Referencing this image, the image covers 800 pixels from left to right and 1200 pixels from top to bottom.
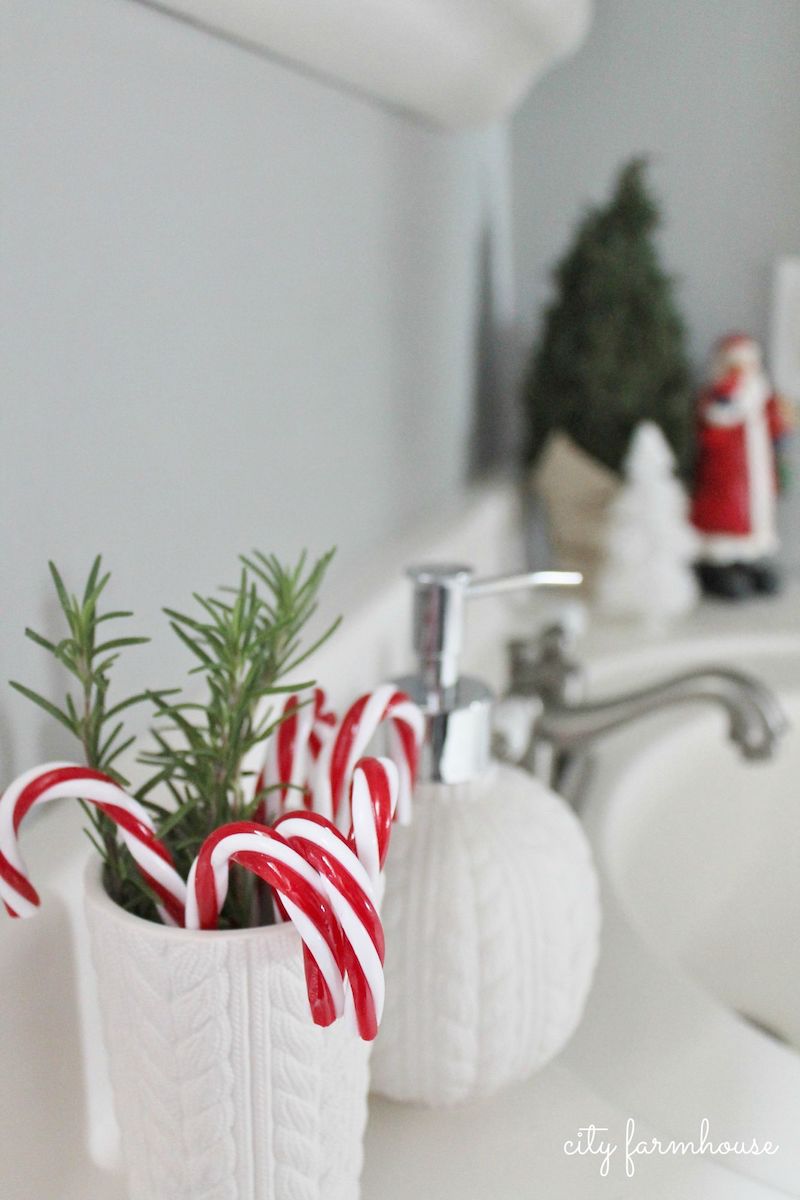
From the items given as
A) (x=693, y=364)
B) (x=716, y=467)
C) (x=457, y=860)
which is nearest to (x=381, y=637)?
(x=457, y=860)

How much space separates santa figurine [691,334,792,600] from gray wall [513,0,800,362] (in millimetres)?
87

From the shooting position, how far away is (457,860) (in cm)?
39

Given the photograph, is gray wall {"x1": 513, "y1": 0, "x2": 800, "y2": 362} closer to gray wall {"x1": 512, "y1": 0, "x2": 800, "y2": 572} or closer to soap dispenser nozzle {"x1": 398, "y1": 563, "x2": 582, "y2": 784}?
gray wall {"x1": 512, "y1": 0, "x2": 800, "y2": 572}

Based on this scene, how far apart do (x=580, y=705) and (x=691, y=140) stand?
2.14ft

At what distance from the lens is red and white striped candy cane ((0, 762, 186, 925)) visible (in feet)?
0.96

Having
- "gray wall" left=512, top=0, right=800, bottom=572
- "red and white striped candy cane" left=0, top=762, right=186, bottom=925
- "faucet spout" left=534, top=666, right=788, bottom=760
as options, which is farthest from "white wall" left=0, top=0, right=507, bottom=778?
"gray wall" left=512, top=0, right=800, bottom=572

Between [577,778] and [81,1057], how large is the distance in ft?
1.20

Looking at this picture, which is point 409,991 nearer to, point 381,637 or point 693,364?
point 381,637

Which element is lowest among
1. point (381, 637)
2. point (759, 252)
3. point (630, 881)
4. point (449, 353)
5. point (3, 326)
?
point (630, 881)

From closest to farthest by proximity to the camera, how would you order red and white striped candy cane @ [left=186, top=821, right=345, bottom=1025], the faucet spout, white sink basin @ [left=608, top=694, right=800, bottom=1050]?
red and white striped candy cane @ [left=186, top=821, right=345, bottom=1025]
the faucet spout
white sink basin @ [left=608, top=694, right=800, bottom=1050]

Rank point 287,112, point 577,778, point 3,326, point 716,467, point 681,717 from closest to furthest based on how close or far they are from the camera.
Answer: point 3,326
point 287,112
point 577,778
point 681,717
point 716,467

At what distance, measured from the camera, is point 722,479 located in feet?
3.30

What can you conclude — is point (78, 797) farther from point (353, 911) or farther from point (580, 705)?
point (580, 705)

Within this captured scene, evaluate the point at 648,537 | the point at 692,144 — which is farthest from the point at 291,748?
the point at 692,144
